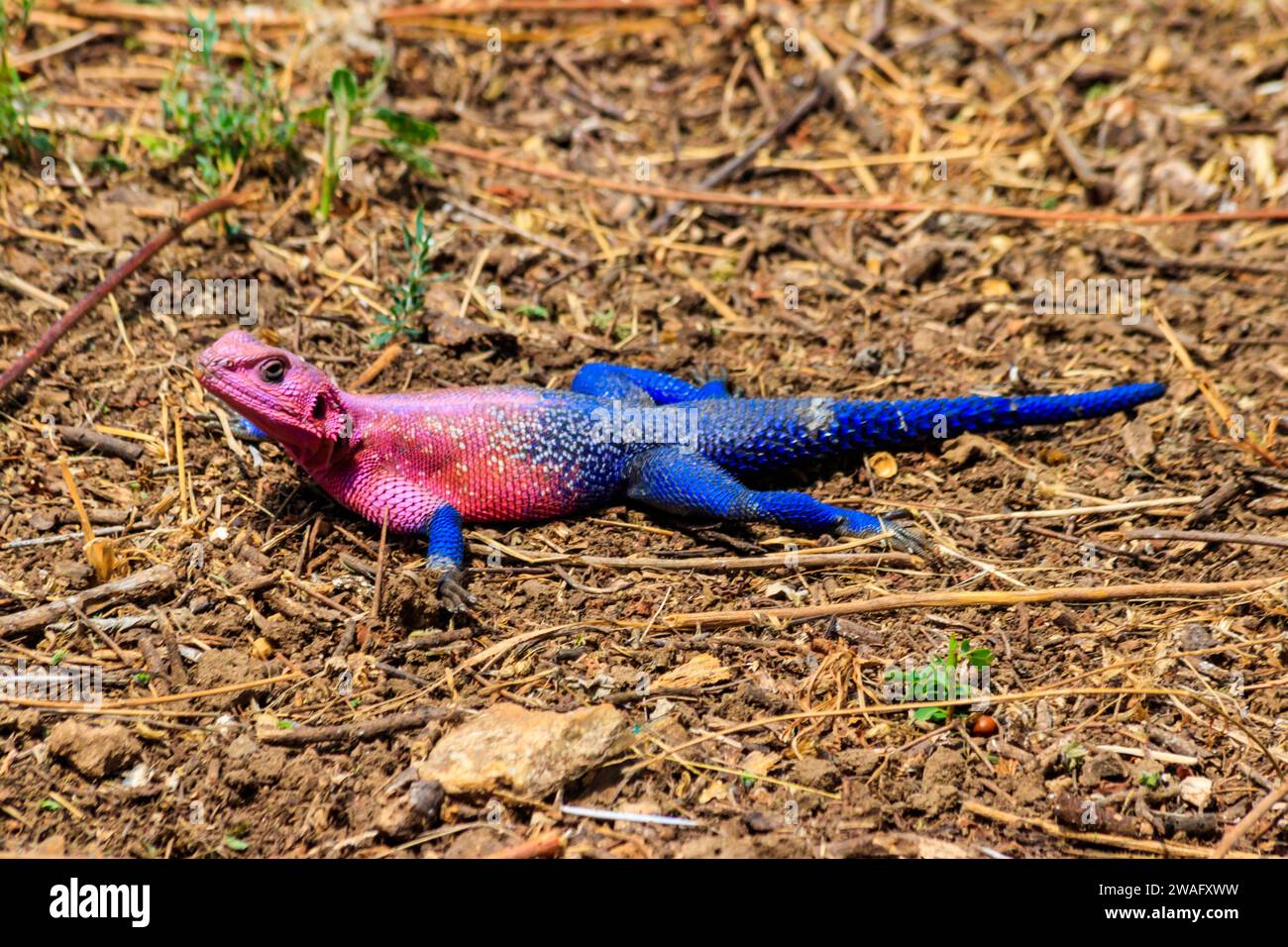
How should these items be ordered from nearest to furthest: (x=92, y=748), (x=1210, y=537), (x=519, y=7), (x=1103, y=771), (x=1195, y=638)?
(x=92, y=748) → (x=1103, y=771) → (x=1195, y=638) → (x=1210, y=537) → (x=519, y=7)

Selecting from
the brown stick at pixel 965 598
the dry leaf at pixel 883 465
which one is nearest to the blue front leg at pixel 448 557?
the brown stick at pixel 965 598

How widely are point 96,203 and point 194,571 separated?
10.1 ft

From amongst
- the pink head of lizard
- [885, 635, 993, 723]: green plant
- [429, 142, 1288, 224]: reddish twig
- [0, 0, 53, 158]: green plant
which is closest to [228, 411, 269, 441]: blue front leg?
the pink head of lizard

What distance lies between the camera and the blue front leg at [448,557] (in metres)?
5.02

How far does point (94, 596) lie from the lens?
497cm

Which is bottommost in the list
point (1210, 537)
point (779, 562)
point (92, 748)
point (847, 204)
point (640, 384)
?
point (92, 748)

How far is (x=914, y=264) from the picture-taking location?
290 inches

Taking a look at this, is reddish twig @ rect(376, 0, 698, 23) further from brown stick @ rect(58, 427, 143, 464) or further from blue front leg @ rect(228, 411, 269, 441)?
brown stick @ rect(58, 427, 143, 464)

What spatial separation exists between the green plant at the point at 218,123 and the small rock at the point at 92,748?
394cm

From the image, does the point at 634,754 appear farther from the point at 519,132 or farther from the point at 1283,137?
the point at 1283,137

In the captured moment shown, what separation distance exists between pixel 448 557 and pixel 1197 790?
321 centimetres

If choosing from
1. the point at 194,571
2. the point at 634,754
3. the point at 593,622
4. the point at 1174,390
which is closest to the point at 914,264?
the point at 1174,390

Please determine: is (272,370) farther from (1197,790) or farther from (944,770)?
(1197,790)

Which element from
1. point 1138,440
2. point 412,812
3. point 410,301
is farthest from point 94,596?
point 1138,440
